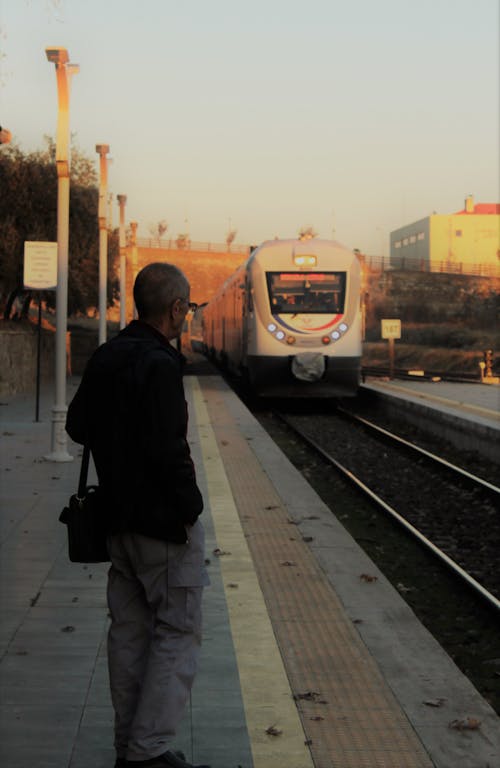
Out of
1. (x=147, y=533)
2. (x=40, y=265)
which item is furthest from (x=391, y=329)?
(x=147, y=533)

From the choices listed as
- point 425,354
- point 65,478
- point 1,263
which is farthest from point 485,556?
point 425,354

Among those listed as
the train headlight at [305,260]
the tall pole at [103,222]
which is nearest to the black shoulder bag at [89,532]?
the train headlight at [305,260]

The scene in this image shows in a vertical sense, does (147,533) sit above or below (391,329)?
below

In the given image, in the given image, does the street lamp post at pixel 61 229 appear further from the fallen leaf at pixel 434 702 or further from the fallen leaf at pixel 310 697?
the fallen leaf at pixel 434 702

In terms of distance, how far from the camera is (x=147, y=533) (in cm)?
336

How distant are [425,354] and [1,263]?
72.7ft

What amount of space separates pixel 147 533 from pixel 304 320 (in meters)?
18.2

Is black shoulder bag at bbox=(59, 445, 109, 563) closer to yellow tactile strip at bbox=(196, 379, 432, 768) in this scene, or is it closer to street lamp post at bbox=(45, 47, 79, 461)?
yellow tactile strip at bbox=(196, 379, 432, 768)

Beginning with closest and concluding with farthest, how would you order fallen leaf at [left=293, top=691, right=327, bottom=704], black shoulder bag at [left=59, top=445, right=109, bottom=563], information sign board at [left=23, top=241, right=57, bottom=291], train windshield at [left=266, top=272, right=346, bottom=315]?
black shoulder bag at [left=59, top=445, right=109, bottom=563], fallen leaf at [left=293, top=691, right=327, bottom=704], information sign board at [left=23, top=241, right=57, bottom=291], train windshield at [left=266, top=272, right=346, bottom=315]

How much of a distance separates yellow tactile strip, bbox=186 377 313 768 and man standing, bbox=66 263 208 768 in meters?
0.46

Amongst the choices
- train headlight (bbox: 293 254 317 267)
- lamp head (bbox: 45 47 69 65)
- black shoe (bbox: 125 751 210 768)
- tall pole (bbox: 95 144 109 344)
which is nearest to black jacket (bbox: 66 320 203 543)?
black shoe (bbox: 125 751 210 768)

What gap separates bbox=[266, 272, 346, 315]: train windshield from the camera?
21.5 metres

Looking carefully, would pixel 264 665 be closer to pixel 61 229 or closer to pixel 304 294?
pixel 61 229

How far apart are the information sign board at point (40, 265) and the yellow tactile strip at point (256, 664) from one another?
5611 mm
